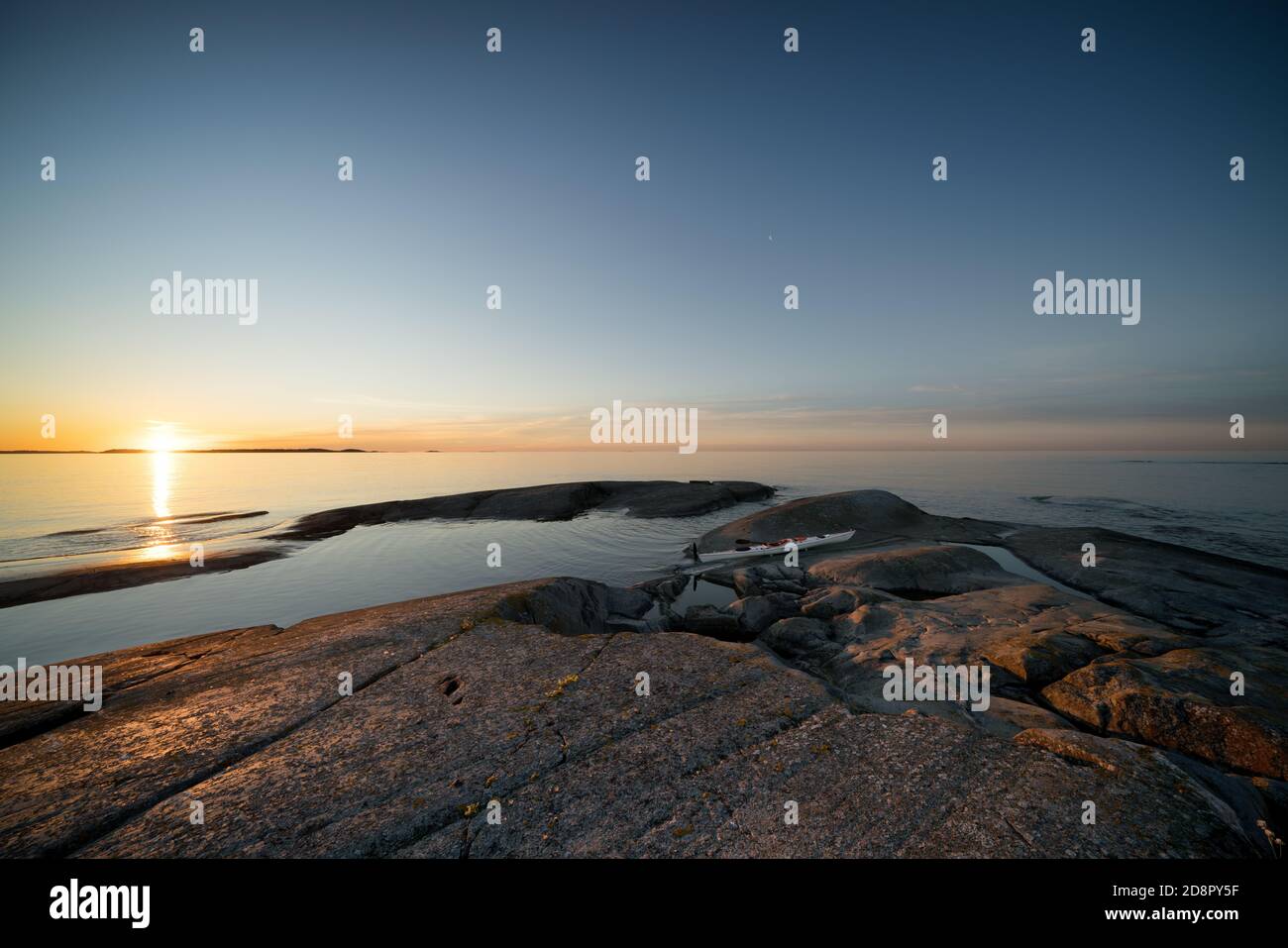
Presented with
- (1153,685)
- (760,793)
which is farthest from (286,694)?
(1153,685)

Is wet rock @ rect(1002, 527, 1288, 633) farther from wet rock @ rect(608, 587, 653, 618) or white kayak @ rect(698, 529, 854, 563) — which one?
wet rock @ rect(608, 587, 653, 618)

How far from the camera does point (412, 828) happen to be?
16.7 ft

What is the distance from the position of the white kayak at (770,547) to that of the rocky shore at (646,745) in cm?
1301

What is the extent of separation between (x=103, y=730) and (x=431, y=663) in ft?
16.4

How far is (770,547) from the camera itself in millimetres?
26844

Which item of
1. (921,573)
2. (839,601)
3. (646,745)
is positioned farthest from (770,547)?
(646,745)

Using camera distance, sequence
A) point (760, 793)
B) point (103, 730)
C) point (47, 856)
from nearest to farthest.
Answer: point (47, 856) < point (760, 793) < point (103, 730)

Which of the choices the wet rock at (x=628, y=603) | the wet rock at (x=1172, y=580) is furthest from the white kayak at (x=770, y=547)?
the wet rock at (x=1172, y=580)

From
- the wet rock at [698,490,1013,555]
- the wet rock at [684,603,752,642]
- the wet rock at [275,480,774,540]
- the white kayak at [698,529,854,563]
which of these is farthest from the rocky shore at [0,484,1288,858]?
the wet rock at [275,480,774,540]

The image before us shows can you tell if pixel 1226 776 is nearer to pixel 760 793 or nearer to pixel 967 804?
pixel 967 804

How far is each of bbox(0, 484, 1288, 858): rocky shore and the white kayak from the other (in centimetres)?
1301

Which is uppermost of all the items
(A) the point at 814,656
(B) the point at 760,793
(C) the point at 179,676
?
(B) the point at 760,793

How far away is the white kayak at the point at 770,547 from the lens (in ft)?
86.8
